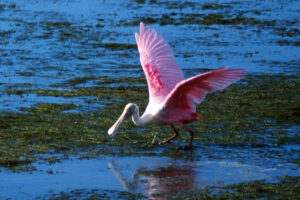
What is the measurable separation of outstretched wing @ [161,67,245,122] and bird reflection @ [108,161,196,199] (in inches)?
38.3

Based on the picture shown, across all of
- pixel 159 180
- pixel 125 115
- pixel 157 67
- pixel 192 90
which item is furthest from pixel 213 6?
pixel 159 180

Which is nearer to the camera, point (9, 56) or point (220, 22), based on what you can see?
point (9, 56)

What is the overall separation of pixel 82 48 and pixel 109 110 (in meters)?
5.99

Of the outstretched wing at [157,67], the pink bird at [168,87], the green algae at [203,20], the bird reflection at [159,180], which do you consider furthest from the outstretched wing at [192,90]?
the green algae at [203,20]

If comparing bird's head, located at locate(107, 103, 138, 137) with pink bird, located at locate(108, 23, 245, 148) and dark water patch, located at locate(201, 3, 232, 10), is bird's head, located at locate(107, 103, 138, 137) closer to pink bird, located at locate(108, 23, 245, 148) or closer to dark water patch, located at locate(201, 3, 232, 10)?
pink bird, located at locate(108, 23, 245, 148)

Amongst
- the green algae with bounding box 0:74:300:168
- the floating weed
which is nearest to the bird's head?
the green algae with bounding box 0:74:300:168

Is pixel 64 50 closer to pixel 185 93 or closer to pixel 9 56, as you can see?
pixel 9 56

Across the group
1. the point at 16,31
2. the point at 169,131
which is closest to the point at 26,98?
the point at 169,131

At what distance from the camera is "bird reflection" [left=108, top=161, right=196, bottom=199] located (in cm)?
725

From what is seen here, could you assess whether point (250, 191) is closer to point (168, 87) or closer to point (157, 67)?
point (168, 87)

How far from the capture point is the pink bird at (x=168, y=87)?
27.3 feet

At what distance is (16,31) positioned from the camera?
18578 mm

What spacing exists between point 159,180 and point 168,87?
208cm

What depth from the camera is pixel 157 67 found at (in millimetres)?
9539
